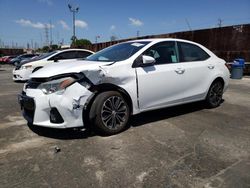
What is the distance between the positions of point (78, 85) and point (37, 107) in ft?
2.22

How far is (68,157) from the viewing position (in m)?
3.19

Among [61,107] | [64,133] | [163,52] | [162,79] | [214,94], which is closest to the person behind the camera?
[61,107]

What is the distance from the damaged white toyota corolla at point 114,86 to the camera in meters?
3.62

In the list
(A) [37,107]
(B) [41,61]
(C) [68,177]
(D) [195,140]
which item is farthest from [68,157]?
(B) [41,61]

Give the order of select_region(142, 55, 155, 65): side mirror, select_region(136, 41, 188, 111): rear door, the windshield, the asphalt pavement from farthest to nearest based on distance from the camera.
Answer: the windshield
select_region(136, 41, 188, 111): rear door
select_region(142, 55, 155, 65): side mirror
the asphalt pavement

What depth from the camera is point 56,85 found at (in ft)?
12.0

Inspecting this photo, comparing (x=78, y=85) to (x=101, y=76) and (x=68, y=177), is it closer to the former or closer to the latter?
(x=101, y=76)

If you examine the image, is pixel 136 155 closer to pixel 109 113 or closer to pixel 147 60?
pixel 109 113

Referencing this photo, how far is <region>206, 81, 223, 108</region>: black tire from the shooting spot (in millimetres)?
5527

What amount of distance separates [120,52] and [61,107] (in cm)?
159

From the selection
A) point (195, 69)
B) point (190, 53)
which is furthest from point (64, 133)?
point (190, 53)

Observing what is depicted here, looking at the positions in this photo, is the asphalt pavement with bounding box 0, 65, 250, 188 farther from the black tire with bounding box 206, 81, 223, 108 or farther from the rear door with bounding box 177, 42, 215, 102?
the black tire with bounding box 206, 81, 223, 108

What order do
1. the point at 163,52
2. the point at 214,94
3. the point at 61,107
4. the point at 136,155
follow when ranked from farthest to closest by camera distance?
the point at 214,94 → the point at 163,52 → the point at 61,107 → the point at 136,155

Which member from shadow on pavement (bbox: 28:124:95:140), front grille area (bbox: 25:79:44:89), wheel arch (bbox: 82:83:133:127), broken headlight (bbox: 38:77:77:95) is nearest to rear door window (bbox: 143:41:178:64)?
wheel arch (bbox: 82:83:133:127)
